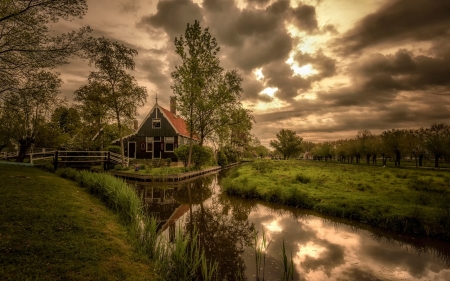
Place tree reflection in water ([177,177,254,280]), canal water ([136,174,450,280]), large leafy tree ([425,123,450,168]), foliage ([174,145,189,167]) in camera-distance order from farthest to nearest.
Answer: large leafy tree ([425,123,450,168]) < foliage ([174,145,189,167]) < tree reflection in water ([177,177,254,280]) < canal water ([136,174,450,280])

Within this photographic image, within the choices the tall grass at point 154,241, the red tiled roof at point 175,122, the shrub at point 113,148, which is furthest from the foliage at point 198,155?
the tall grass at point 154,241

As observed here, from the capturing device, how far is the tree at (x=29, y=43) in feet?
27.9

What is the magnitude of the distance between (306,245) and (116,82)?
72.8 feet

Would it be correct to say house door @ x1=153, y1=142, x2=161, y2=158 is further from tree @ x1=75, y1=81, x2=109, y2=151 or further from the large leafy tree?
the large leafy tree

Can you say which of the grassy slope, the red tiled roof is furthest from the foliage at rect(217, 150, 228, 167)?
the grassy slope

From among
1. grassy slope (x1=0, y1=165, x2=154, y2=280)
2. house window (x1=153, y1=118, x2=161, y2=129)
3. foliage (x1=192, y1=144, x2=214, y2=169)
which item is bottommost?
grassy slope (x1=0, y1=165, x2=154, y2=280)

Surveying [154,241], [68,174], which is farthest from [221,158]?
[154,241]

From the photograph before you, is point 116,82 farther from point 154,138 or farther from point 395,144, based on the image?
point 395,144

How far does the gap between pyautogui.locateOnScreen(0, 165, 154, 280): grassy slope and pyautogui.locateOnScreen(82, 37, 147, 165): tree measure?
51.9ft

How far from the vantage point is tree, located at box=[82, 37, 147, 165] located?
2056cm

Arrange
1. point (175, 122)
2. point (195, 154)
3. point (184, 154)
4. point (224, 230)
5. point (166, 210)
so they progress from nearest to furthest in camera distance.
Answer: point (224, 230), point (166, 210), point (184, 154), point (195, 154), point (175, 122)

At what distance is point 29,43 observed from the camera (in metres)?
8.71

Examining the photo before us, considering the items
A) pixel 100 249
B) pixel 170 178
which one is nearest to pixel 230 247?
pixel 100 249

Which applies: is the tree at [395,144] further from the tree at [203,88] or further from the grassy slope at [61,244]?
the grassy slope at [61,244]
